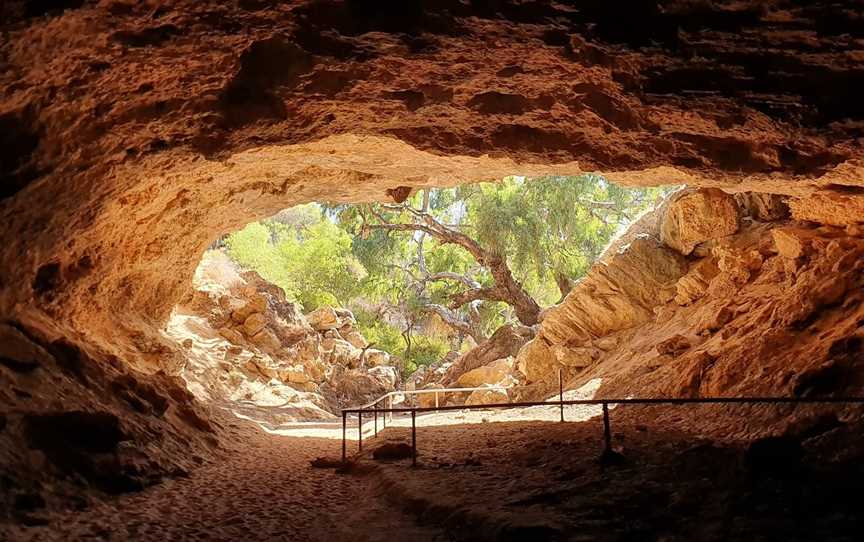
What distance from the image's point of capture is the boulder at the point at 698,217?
1496 cm

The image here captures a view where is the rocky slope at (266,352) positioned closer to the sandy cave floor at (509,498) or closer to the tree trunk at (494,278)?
the tree trunk at (494,278)

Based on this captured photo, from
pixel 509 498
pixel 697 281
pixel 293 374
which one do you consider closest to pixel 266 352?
pixel 293 374

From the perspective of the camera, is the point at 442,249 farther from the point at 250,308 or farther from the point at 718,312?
the point at 718,312

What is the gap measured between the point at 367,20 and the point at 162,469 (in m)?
6.11

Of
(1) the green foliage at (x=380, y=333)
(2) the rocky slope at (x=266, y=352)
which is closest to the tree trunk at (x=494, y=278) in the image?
(2) the rocky slope at (x=266, y=352)

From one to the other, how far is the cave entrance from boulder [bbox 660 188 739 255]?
2.88 m

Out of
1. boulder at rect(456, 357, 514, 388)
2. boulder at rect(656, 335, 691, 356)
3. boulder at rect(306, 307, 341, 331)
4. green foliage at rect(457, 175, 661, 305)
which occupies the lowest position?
boulder at rect(656, 335, 691, 356)

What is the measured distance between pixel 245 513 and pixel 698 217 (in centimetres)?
1261

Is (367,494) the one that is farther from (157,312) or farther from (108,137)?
(157,312)

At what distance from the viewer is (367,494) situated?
25.6 ft

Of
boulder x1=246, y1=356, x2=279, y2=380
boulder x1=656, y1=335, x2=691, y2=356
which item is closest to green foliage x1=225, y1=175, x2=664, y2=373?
boulder x1=246, y1=356, x2=279, y2=380

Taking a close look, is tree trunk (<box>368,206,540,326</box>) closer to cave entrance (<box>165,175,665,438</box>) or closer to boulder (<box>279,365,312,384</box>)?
cave entrance (<box>165,175,665,438</box>)

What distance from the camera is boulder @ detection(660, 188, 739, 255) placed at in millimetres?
14962

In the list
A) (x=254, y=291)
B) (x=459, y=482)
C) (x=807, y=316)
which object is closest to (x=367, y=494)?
(x=459, y=482)
